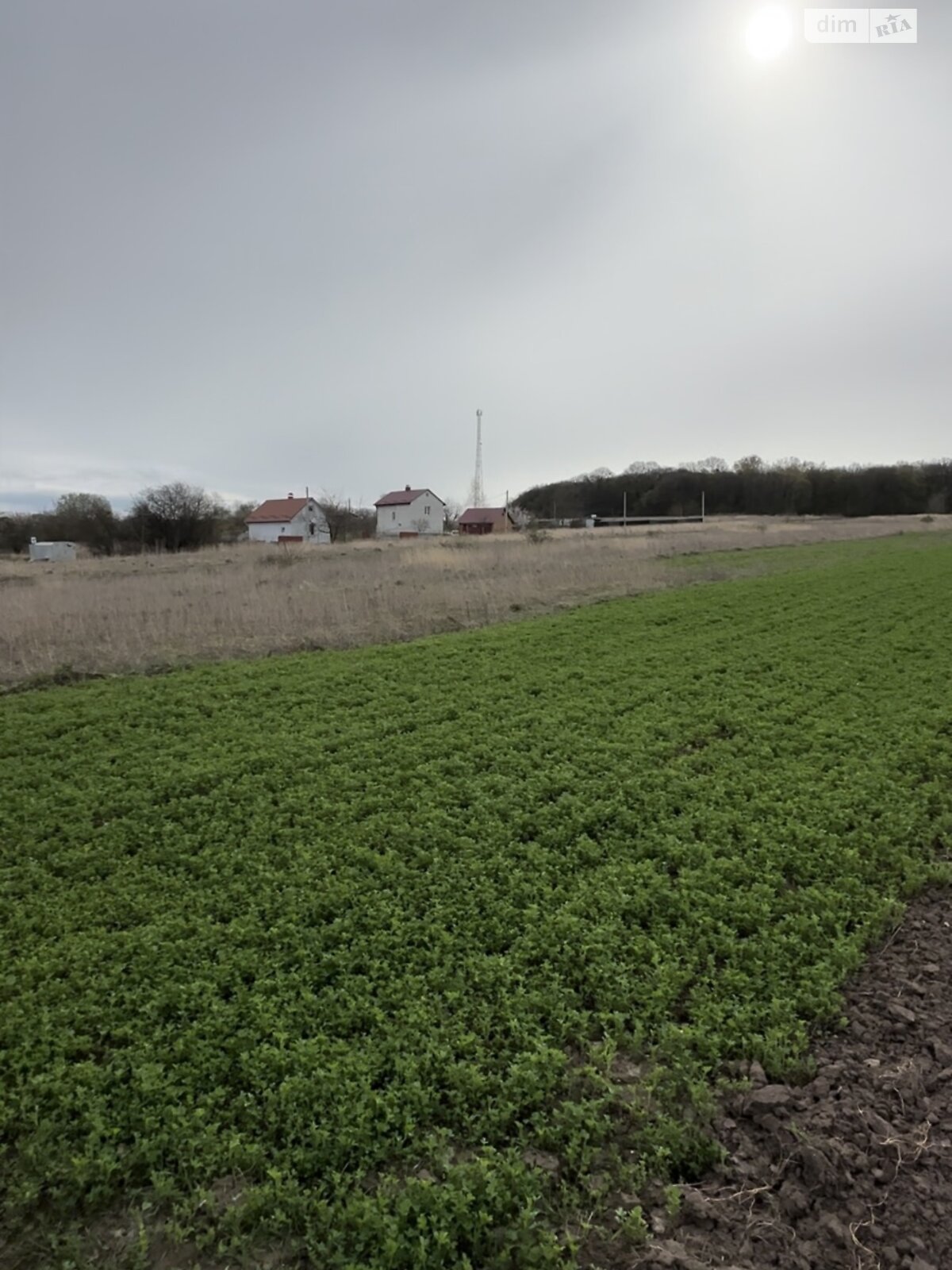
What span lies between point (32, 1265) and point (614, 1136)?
201cm

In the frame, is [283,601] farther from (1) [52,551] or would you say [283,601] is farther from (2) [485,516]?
(2) [485,516]

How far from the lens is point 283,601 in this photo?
13.8 metres

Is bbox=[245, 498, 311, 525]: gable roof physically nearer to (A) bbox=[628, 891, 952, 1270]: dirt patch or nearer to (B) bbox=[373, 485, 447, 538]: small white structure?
(B) bbox=[373, 485, 447, 538]: small white structure

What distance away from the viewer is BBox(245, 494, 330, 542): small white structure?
65125mm

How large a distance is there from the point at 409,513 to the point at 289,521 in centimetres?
1272

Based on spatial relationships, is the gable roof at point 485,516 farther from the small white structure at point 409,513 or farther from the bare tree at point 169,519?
the bare tree at point 169,519

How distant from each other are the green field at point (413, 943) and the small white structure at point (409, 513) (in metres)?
64.9

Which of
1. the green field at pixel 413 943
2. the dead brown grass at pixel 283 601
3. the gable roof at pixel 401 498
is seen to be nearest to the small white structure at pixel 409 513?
the gable roof at pixel 401 498

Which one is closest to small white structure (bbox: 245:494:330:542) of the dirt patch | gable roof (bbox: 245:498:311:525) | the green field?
gable roof (bbox: 245:498:311:525)

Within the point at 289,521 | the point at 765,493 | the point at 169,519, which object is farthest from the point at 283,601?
the point at 765,493

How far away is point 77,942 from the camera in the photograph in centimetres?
358

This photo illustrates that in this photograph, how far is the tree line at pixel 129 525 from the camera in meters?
48.1

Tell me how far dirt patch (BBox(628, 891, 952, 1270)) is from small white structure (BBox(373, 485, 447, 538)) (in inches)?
2695

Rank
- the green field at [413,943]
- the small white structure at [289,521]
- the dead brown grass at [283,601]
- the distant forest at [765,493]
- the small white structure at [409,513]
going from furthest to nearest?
the distant forest at [765,493] < the small white structure at [409,513] < the small white structure at [289,521] < the dead brown grass at [283,601] < the green field at [413,943]
